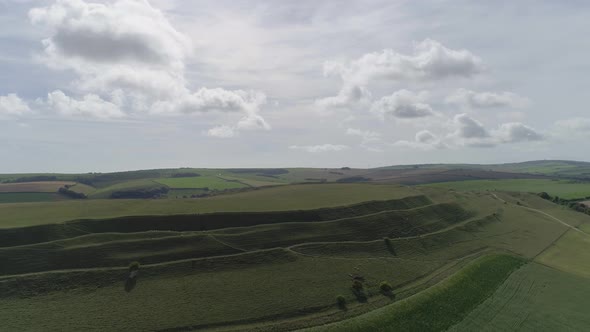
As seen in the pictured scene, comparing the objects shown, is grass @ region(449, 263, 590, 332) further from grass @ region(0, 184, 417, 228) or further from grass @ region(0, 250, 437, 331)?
grass @ region(0, 184, 417, 228)

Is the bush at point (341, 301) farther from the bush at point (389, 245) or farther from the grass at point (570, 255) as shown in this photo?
the grass at point (570, 255)

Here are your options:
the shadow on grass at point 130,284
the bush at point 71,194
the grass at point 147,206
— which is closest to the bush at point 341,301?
the shadow on grass at point 130,284

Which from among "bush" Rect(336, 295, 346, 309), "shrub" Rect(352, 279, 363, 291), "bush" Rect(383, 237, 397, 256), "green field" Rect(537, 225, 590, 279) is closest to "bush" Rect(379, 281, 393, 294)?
"shrub" Rect(352, 279, 363, 291)

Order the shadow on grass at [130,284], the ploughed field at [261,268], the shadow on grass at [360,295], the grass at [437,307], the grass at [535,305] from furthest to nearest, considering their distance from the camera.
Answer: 1. the shadow on grass at [360,295]
2. the shadow on grass at [130,284]
3. the grass at [535,305]
4. the ploughed field at [261,268]
5. the grass at [437,307]

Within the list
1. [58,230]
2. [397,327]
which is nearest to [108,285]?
[58,230]

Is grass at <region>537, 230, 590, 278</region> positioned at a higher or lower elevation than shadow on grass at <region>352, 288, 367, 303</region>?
lower
